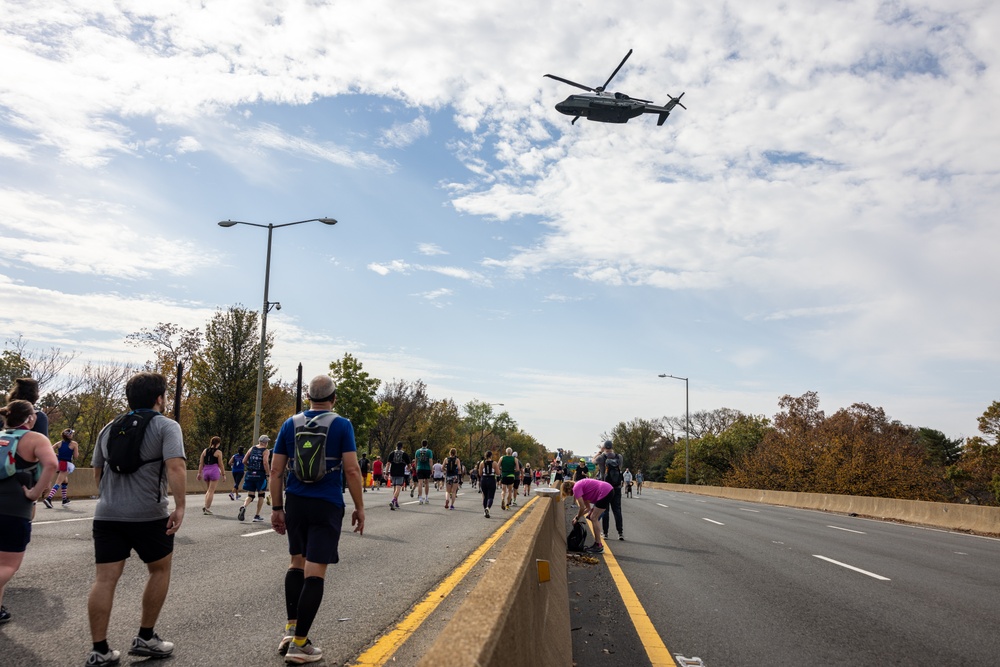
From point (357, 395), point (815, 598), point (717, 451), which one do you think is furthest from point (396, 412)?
point (815, 598)

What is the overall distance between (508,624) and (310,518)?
277 cm

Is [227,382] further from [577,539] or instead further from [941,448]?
[941,448]

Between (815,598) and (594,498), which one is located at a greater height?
(594,498)

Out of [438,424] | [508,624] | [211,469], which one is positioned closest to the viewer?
[508,624]

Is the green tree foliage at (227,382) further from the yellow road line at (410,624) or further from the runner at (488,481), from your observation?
the yellow road line at (410,624)

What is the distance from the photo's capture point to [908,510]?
25.4m

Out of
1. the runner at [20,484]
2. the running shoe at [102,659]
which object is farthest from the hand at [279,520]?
the runner at [20,484]

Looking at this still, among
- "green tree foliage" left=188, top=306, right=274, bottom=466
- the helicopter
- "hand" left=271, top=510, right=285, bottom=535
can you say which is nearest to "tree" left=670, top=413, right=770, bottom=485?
"green tree foliage" left=188, top=306, right=274, bottom=466

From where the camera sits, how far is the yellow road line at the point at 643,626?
215 inches

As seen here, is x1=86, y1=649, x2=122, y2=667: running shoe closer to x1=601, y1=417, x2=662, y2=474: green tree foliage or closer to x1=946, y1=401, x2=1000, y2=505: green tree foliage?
x1=946, y1=401, x2=1000, y2=505: green tree foliage

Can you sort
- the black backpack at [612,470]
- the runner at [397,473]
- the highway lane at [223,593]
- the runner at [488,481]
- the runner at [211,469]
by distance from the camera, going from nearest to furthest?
the highway lane at [223,593]
the black backpack at [612,470]
the runner at [211,469]
the runner at [488,481]
the runner at [397,473]

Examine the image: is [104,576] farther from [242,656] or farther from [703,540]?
[703,540]

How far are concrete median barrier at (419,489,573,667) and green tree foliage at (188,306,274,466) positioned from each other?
1657 inches

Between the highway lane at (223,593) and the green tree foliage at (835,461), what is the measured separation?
35.4 meters
